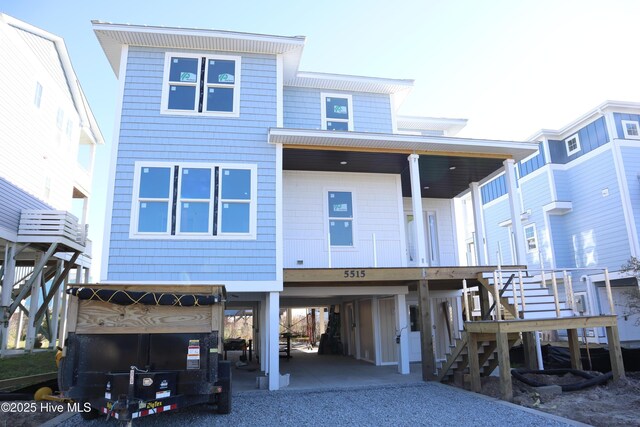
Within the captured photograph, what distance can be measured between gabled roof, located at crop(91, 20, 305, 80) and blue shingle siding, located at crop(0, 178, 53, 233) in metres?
5.64

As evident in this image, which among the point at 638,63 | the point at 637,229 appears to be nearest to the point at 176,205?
the point at 638,63

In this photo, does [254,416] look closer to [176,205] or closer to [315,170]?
[176,205]

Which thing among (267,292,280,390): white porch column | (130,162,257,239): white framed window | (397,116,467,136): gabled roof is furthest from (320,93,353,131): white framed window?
(267,292,280,390): white porch column

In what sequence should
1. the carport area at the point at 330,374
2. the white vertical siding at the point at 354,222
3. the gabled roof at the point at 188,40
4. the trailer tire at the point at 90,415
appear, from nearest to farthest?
the trailer tire at the point at 90,415 → the carport area at the point at 330,374 → the gabled roof at the point at 188,40 → the white vertical siding at the point at 354,222

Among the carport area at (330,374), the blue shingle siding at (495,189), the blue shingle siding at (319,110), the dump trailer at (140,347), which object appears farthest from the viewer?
the blue shingle siding at (495,189)

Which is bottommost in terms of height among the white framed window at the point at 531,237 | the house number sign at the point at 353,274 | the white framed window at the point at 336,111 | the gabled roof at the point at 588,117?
the house number sign at the point at 353,274

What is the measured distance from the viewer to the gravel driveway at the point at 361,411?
646 cm

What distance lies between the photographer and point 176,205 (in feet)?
31.9

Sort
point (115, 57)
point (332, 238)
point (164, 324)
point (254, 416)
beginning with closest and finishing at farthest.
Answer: point (164, 324) < point (254, 416) < point (115, 57) < point (332, 238)

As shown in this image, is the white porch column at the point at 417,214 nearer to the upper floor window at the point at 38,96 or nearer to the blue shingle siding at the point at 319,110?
the blue shingle siding at the point at 319,110

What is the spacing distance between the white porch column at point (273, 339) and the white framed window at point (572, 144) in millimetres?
15543

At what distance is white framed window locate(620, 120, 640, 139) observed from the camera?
17.2 meters

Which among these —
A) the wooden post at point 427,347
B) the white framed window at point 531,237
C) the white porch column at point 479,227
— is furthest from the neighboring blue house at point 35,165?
the white framed window at point 531,237

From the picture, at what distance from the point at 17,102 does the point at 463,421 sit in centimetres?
1512
